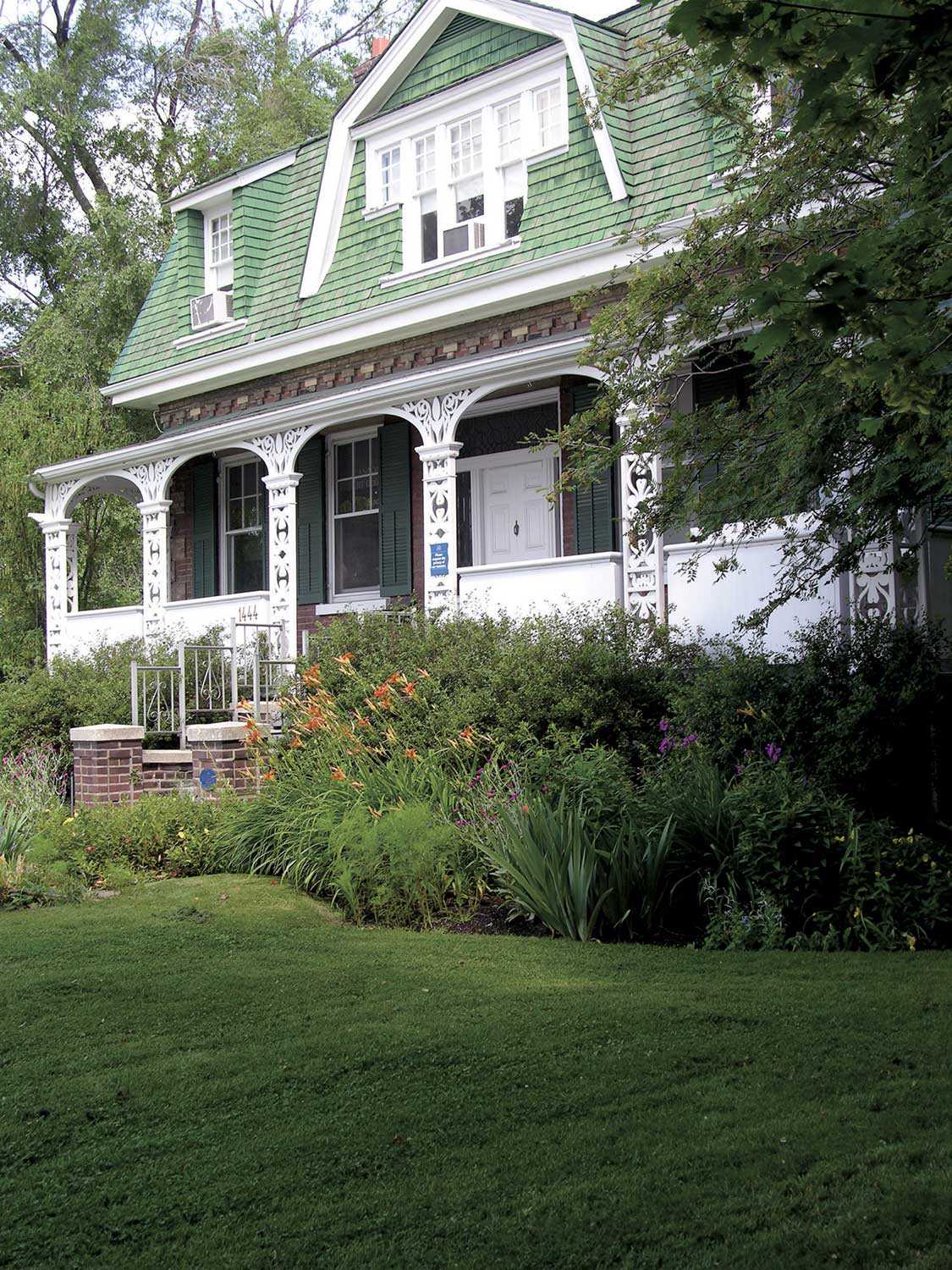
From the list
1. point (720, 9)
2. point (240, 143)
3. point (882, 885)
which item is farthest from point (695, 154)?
point (240, 143)

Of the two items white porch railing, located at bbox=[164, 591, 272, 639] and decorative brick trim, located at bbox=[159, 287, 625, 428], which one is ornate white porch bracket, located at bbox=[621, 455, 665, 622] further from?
white porch railing, located at bbox=[164, 591, 272, 639]

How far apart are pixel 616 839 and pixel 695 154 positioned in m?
7.82

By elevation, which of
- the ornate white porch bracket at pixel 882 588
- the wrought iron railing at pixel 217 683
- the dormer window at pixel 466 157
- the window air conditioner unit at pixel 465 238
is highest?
the dormer window at pixel 466 157

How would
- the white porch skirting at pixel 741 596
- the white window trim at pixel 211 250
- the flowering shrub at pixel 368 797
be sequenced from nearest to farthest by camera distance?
the flowering shrub at pixel 368 797 → the white porch skirting at pixel 741 596 → the white window trim at pixel 211 250

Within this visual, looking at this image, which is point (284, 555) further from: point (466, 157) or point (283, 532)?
point (466, 157)

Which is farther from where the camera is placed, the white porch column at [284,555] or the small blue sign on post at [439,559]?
the white porch column at [284,555]

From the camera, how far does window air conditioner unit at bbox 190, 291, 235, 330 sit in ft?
55.4

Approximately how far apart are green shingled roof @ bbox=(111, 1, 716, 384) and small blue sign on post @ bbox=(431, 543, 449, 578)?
10.8ft

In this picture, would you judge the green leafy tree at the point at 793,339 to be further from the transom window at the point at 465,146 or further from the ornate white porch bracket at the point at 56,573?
the ornate white porch bracket at the point at 56,573

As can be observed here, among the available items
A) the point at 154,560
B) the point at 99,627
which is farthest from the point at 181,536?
the point at 154,560

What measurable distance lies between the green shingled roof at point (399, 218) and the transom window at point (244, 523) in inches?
64.5

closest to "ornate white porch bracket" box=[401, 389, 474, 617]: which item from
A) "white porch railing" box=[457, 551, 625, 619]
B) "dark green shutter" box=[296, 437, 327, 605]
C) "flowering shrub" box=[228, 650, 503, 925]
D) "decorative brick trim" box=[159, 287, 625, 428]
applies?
"white porch railing" box=[457, 551, 625, 619]

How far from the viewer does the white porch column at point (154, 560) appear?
15078 mm

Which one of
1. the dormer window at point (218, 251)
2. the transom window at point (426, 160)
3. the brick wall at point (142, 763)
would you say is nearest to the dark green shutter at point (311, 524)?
the dormer window at point (218, 251)
